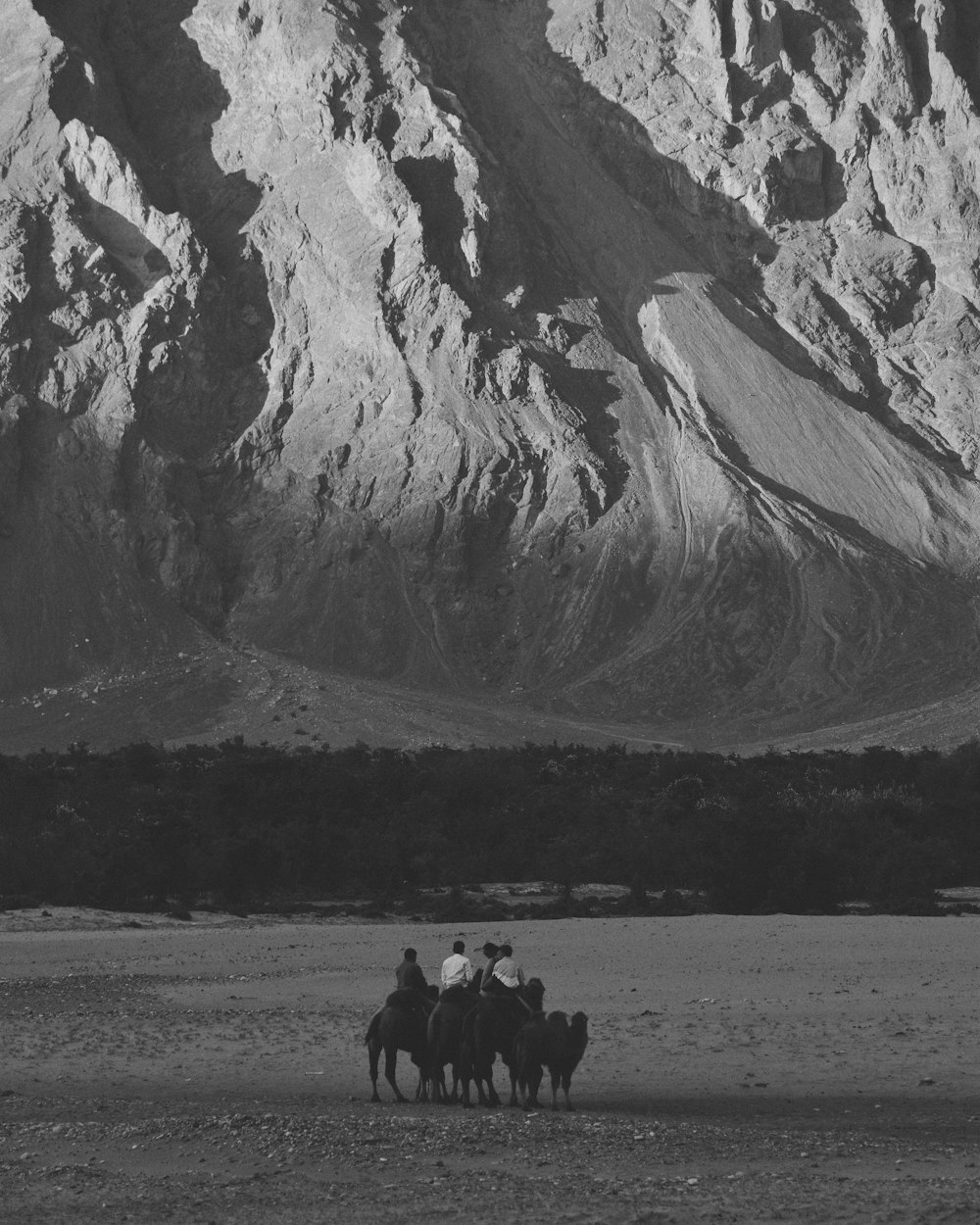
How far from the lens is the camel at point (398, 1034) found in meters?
14.6

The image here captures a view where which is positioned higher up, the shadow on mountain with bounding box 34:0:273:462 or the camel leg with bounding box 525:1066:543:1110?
the shadow on mountain with bounding box 34:0:273:462

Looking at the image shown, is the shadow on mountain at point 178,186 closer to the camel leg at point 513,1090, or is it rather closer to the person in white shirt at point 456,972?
the person in white shirt at point 456,972

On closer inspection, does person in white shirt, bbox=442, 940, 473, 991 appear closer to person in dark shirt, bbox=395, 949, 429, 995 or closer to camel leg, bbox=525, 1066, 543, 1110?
person in dark shirt, bbox=395, 949, 429, 995

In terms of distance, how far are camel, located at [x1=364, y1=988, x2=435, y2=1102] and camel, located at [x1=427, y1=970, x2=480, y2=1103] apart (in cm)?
9

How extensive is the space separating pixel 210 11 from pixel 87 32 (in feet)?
23.3

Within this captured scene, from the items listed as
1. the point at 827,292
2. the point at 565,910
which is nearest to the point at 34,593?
the point at 827,292

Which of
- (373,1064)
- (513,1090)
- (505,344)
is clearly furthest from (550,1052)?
Result: (505,344)

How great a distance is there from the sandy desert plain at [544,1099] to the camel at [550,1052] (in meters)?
0.23

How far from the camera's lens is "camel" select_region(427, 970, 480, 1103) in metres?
14.6

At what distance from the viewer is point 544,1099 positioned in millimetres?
14773

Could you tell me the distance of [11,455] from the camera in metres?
90.8

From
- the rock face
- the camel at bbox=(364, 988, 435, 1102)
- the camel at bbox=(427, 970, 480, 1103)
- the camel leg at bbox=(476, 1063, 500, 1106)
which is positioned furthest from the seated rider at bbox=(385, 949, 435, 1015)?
the rock face

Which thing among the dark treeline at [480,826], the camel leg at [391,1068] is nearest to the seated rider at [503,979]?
the camel leg at [391,1068]

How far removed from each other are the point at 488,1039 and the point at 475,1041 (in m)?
0.10
